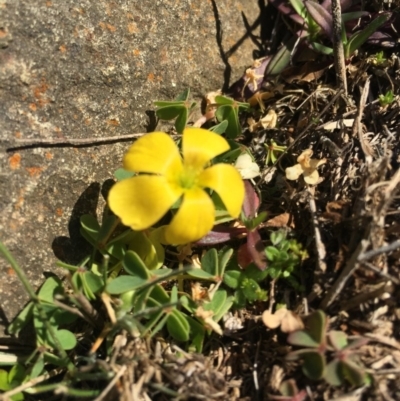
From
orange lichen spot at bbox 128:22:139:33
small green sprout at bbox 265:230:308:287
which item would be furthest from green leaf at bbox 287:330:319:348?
orange lichen spot at bbox 128:22:139:33

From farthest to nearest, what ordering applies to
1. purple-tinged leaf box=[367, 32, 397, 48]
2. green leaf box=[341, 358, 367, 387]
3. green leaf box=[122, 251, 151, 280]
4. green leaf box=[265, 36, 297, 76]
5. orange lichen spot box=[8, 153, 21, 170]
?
green leaf box=[265, 36, 297, 76] → purple-tinged leaf box=[367, 32, 397, 48] → orange lichen spot box=[8, 153, 21, 170] → green leaf box=[122, 251, 151, 280] → green leaf box=[341, 358, 367, 387]

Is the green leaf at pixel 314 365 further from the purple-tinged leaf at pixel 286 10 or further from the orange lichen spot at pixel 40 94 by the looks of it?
the purple-tinged leaf at pixel 286 10

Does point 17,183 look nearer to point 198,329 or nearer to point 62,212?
point 62,212

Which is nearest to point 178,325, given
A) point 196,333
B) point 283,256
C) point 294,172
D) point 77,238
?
point 196,333

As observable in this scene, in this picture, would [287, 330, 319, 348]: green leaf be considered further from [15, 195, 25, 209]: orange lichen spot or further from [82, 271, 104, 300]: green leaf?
[15, 195, 25, 209]: orange lichen spot

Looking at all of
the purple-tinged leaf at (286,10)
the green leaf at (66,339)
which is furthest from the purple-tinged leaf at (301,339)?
the purple-tinged leaf at (286,10)

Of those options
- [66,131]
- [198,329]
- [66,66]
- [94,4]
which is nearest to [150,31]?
[94,4]
